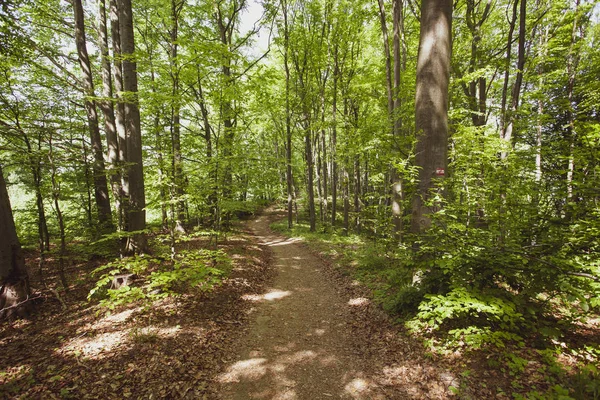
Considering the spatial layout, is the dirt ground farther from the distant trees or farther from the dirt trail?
the distant trees

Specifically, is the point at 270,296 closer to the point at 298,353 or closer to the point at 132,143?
the point at 298,353

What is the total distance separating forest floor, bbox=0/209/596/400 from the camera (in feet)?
11.1

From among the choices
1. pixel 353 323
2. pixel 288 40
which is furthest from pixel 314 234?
pixel 288 40

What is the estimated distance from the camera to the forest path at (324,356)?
11.7 ft

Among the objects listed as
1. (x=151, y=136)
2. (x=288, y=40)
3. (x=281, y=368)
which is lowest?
(x=281, y=368)

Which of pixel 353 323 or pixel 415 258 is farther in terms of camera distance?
pixel 353 323

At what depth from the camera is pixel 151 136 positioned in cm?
1323

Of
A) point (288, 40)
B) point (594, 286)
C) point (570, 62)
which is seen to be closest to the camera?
→ point (594, 286)

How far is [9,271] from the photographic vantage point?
5.05m

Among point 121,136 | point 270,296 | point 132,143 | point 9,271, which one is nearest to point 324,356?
point 270,296

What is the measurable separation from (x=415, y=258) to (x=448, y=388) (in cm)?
198

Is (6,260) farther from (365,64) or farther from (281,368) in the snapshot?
(365,64)

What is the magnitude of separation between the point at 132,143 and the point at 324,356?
22.7 feet

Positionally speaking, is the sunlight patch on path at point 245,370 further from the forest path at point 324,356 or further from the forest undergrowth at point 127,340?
the forest undergrowth at point 127,340
